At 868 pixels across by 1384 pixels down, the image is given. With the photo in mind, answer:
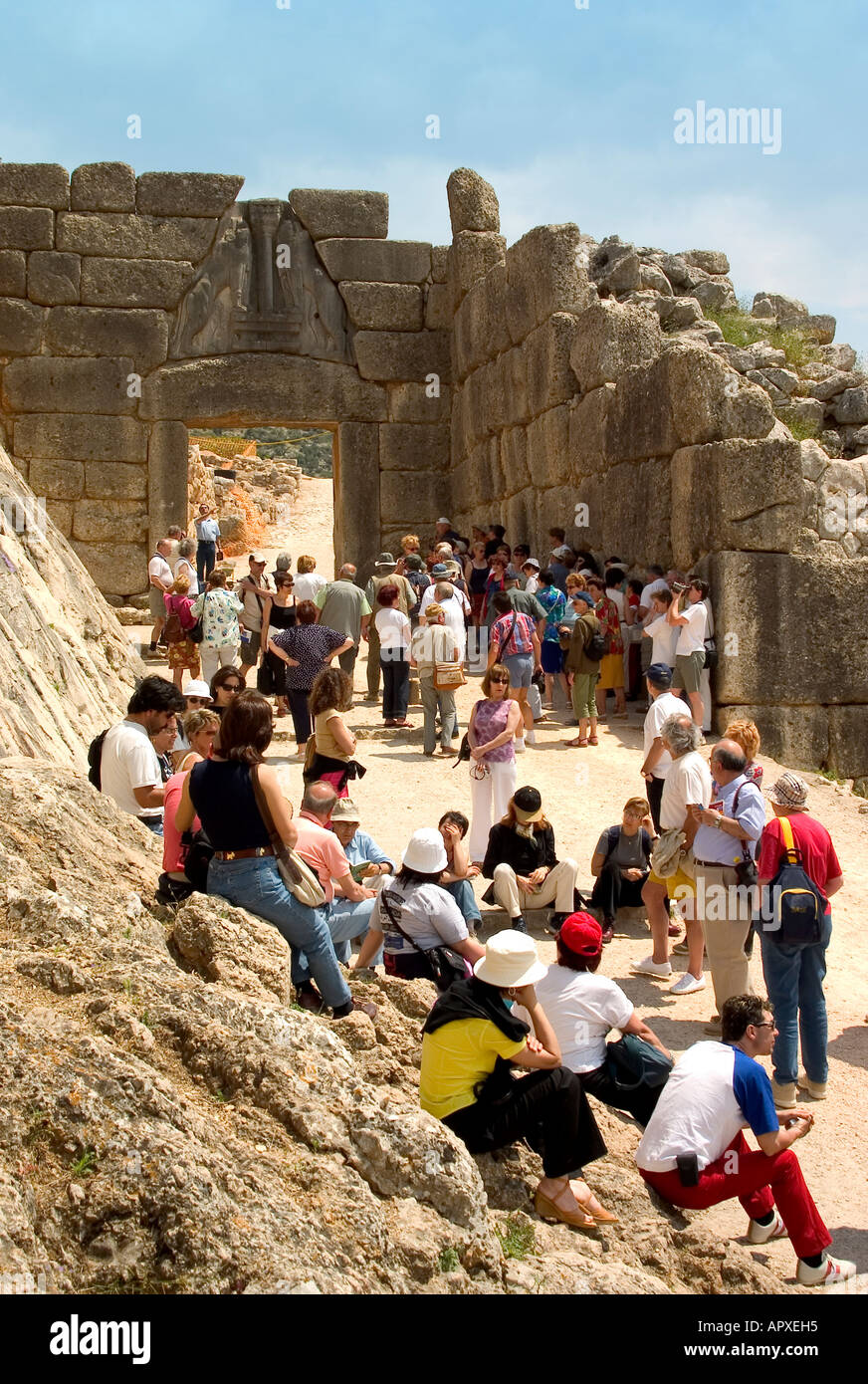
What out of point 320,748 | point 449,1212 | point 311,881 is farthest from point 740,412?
point 449,1212

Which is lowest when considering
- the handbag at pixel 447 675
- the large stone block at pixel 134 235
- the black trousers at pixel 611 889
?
the black trousers at pixel 611 889

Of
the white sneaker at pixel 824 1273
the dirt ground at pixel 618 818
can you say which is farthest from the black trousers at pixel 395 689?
the white sneaker at pixel 824 1273

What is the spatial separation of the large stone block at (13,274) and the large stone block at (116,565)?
293cm

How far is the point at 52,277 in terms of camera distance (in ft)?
54.7

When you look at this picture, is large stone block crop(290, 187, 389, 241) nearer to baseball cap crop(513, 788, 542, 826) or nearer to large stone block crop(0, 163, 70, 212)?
large stone block crop(0, 163, 70, 212)

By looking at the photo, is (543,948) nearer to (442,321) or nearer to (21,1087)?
(21,1087)

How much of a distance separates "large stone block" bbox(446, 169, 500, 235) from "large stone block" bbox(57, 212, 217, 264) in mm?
2835

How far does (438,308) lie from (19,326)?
4949 mm

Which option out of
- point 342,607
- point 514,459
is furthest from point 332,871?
point 514,459

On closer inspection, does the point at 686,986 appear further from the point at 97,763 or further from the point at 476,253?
the point at 476,253

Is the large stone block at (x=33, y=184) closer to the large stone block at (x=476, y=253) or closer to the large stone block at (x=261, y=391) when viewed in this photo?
the large stone block at (x=261, y=391)

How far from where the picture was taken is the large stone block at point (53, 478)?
16.9 metres

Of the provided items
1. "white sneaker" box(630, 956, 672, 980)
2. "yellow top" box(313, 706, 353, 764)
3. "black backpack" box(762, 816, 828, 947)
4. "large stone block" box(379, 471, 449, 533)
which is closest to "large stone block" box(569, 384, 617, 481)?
"large stone block" box(379, 471, 449, 533)

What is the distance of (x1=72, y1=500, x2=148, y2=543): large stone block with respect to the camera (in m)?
17.0
